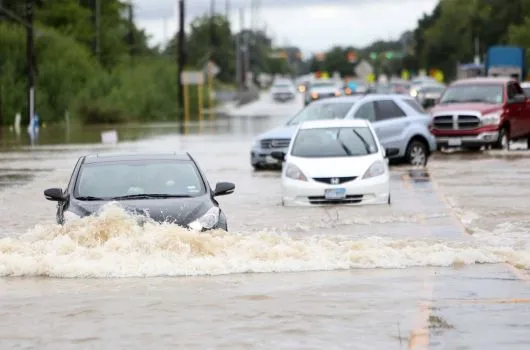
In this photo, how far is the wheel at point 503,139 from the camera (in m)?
38.8

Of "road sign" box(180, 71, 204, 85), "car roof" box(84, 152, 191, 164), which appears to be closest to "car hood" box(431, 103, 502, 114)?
"car roof" box(84, 152, 191, 164)

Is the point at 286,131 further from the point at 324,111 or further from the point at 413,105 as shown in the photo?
the point at 413,105

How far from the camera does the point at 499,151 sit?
3891cm

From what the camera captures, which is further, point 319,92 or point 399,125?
point 319,92

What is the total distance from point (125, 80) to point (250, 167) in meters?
45.9

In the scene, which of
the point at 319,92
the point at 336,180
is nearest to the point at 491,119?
the point at 336,180

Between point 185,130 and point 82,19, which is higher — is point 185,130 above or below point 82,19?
below

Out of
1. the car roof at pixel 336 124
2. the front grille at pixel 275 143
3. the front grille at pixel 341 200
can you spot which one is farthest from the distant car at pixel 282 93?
the front grille at pixel 341 200

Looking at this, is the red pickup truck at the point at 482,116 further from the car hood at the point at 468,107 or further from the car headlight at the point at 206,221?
the car headlight at the point at 206,221

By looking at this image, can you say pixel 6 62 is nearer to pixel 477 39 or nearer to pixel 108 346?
pixel 108 346

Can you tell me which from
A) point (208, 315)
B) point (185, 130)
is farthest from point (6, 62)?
point (208, 315)

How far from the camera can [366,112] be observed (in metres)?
34.3

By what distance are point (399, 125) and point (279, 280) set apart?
65.0 feet

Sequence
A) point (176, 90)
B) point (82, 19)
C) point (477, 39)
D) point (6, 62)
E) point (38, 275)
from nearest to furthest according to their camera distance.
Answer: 1. point (38, 275)
2. point (6, 62)
3. point (176, 90)
4. point (82, 19)
5. point (477, 39)
